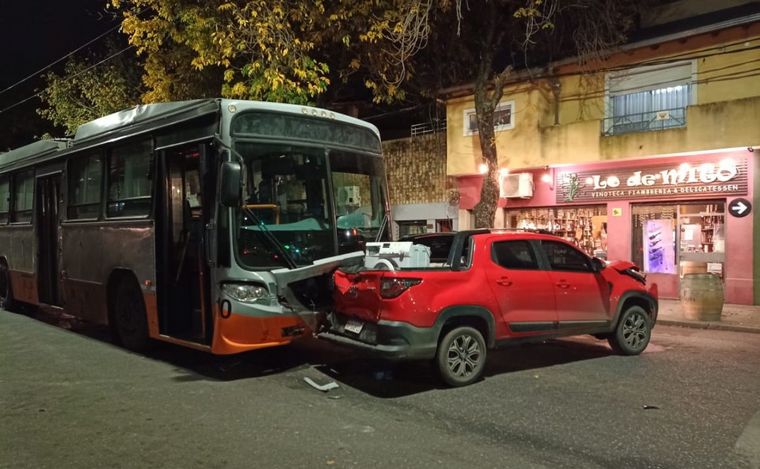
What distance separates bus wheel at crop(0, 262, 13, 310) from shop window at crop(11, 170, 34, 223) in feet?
4.23

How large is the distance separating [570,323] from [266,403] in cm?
381

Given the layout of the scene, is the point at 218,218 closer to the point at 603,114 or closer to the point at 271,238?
the point at 271,238

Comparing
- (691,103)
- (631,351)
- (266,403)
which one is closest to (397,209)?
(691,103)

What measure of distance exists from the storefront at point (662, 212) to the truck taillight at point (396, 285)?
8856mm

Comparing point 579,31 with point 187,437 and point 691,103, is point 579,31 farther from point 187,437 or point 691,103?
point 187,437

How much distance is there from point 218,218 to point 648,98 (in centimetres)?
1213

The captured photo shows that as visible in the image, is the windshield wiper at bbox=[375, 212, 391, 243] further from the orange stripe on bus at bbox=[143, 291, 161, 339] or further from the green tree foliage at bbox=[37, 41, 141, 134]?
the green tree foliage at bbox=[37, 41, 141, 134]

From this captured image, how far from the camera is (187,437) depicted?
4.88 m

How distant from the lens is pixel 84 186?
9.25m

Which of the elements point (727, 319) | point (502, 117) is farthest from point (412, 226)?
point (727, 319)

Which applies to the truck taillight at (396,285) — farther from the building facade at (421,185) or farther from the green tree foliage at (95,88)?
the green tree foliage at (95,88)

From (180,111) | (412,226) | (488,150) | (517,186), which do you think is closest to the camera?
(180,111)

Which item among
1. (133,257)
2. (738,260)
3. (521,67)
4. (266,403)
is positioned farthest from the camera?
(521,67)

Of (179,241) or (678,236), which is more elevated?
(179,241)
